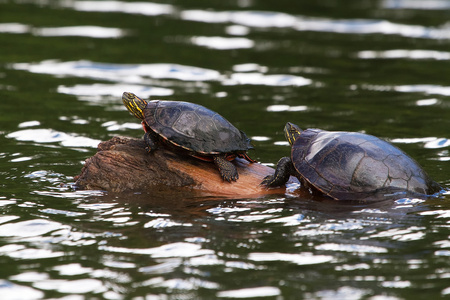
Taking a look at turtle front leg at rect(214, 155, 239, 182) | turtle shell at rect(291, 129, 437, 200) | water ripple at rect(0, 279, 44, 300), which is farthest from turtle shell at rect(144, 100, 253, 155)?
water ripple at rect(0, 279, 44, 300)

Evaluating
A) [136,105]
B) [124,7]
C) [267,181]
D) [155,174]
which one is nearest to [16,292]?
[155,174]

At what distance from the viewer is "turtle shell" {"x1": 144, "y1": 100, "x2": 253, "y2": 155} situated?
7.07 meters

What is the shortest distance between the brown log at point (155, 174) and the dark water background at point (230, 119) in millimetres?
235

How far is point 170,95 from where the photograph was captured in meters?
12.6

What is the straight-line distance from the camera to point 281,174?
23.5 feet

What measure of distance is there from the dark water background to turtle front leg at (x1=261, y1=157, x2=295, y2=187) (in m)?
0.22

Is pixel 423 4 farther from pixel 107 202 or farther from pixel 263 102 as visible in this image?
pixel 107 202

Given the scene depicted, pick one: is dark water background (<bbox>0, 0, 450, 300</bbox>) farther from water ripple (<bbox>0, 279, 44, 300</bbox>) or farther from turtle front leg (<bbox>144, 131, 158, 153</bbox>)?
turtle front leg (<bbox>144, 131, 158, 153</bbox>)

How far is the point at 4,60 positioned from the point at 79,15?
4.71 m

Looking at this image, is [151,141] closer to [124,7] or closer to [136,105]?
[136,105]

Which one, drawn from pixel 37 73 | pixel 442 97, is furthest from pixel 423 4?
pixel 37 73

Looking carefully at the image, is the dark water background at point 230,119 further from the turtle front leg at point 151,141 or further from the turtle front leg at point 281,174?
the turtle front leg at point 151,141

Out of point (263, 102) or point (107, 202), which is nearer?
point (107, 202)

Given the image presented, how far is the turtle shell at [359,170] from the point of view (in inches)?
265
